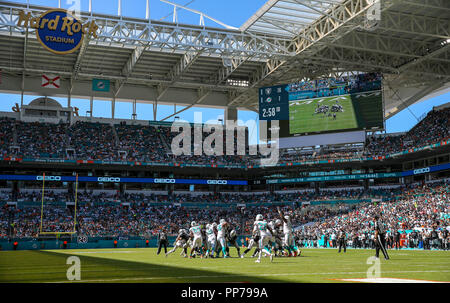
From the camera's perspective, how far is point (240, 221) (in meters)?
55.3

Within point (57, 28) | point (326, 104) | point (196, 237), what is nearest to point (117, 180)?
point (326, 104)

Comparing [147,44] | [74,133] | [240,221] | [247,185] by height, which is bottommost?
[240,221]

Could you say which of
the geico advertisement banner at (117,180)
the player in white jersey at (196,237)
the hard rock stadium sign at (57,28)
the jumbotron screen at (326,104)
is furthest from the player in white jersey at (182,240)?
the geico advertisement banner at (117,180)

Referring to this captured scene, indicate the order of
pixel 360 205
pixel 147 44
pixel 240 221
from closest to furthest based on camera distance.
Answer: pixel 147 44
pixel 360 205
pixel 240 221

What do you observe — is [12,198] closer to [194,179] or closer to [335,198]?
[194,179]

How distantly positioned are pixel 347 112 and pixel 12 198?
112 ft

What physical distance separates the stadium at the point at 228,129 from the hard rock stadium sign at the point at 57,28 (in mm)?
96

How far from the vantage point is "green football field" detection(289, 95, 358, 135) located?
157 ft

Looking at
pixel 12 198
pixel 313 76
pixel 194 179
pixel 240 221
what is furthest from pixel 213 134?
pixel 12 198

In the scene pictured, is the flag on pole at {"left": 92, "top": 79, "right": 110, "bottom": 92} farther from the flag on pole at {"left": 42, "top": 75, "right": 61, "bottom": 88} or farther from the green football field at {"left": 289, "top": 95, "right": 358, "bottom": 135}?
the green football field at {"left": 289, "top": 95, "right": 358, "bottom": 135}

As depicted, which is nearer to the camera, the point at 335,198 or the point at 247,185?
the point at 335,198

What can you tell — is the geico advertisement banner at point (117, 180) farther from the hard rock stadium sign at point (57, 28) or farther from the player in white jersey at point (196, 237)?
the player in white jersey at point (196, 237)

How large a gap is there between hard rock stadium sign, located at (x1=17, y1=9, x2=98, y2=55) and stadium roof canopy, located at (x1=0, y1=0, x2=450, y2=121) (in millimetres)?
1157

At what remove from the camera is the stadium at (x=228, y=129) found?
3662cm
